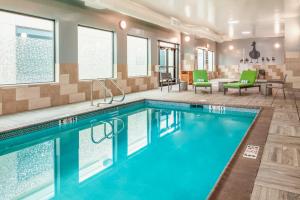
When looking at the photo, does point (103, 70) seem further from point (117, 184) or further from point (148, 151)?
point (117, 184)

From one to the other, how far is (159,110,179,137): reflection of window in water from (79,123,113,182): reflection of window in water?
3.16 ft

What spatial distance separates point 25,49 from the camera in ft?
17.4

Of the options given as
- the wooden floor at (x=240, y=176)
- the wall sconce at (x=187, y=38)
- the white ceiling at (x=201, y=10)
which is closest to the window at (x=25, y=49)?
the white ceiling at (x=201, y=10)

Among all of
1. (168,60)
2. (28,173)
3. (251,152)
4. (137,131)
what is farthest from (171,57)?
(28,173)

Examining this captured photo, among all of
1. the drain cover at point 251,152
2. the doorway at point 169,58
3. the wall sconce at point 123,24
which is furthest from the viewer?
the doorway at point 169,58

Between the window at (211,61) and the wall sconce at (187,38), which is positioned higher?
the wall sconce at (187,38)

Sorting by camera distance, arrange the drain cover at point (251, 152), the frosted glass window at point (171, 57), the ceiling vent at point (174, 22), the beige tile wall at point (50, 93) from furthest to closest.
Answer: the frosted glass window at point (171, 57), the ceiling vent at point (174, 22), the beige tile wall at point (50, 93), the drain cover at point (251, 152)

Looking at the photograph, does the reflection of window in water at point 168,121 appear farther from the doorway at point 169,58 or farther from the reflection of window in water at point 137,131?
the doorway at point 169,58

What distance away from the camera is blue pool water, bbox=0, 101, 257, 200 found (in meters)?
2.36

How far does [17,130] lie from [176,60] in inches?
349

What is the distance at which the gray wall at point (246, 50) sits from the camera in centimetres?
1538

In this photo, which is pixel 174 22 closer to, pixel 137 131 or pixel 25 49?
pixel 25 49

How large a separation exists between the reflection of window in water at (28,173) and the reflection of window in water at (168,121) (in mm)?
1883

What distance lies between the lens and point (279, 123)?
385 cm
